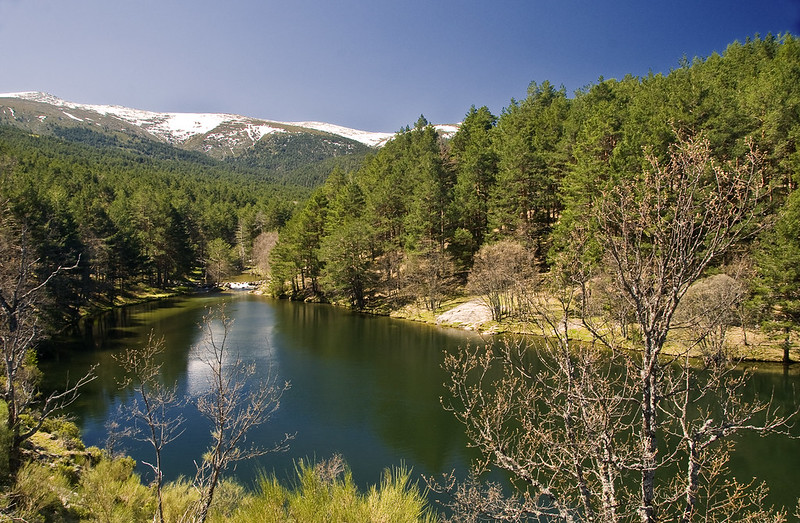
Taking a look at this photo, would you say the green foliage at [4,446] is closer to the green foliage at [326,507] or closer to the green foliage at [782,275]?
the green foliage at [326,507]

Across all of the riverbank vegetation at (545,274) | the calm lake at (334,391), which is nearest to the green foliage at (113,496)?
the riverbank vegetation at (545,274)

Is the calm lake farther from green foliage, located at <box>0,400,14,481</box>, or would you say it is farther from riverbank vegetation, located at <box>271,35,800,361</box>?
riverbank vegetation, located at <box>271,35,800,361</box>

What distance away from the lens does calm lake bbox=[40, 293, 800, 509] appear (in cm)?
1736

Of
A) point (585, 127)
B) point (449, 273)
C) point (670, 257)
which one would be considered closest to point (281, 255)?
point (449, 273)

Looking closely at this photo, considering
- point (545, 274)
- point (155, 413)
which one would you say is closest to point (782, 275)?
point (545, 274)

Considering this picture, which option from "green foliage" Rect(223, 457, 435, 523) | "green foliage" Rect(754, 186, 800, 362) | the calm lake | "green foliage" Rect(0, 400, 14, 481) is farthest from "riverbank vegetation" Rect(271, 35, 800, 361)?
"green foliage" Rect(0, 400, 14, 481)

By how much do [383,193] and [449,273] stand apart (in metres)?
14.6

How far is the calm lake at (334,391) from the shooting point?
17359mm

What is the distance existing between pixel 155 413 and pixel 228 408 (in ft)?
48.3

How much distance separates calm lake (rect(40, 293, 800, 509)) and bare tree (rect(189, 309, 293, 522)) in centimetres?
76

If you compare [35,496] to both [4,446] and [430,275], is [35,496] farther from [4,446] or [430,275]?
[430,275]

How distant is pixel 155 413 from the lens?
20.3m

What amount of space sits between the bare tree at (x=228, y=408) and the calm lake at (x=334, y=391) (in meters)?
0.76

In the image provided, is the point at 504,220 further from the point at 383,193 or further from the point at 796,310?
the point at 796,310
